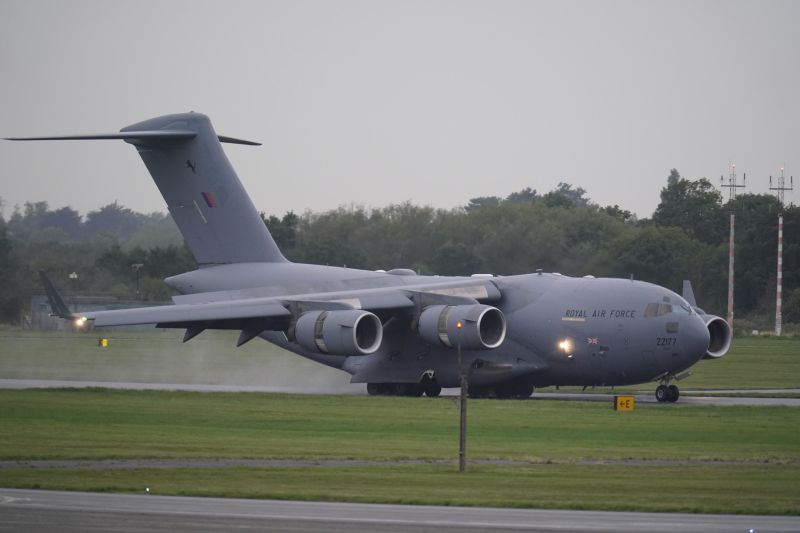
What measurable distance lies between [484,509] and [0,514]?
484cm

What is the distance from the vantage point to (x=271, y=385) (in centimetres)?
3834

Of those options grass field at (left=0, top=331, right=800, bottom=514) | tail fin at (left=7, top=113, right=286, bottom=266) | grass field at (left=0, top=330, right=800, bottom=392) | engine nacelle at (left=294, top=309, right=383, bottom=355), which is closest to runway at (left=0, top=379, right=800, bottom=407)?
grass field at (left=0, top=330, right=800, bottom=392)

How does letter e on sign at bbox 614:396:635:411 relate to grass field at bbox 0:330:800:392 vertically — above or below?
below

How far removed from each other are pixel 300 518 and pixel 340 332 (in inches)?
711

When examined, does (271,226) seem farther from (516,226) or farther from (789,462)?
(789,462)

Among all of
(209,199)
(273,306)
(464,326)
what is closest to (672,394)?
(464,326)

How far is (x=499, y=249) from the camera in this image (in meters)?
45.9

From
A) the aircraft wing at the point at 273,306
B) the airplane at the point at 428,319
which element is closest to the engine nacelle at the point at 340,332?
the airplane at the point at 428,319

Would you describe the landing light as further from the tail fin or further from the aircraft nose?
the tail fin

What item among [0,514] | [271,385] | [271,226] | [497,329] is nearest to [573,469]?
[0,514]

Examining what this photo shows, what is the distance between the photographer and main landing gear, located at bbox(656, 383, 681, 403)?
32.1 meters

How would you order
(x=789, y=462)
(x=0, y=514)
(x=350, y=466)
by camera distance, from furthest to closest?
(x=789, y=462)
(x=350, y=466)
(x=0, y=514)

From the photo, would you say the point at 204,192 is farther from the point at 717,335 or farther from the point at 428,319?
the point at 717,335

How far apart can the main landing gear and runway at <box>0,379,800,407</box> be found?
0.61ft
